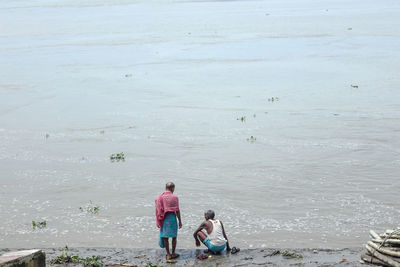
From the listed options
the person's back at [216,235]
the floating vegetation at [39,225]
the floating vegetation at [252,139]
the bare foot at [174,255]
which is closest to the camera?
the person's back at [216,235]

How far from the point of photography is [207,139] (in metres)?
20.1

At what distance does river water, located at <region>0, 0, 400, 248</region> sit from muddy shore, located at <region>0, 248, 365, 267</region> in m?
0.96

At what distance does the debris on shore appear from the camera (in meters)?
9.24

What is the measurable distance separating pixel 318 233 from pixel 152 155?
702 centimetres

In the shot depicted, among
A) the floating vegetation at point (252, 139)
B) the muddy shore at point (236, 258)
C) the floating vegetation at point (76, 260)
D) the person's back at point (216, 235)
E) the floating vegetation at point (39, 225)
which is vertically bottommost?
the muddy shore at point (236, 258)

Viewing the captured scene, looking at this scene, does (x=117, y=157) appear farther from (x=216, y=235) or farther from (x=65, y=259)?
(x=216, y=235)

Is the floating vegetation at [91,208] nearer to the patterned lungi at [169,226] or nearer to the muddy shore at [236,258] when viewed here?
the muddy shore at [236,258]

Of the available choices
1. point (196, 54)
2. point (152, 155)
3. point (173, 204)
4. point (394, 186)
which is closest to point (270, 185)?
point (394, 186)

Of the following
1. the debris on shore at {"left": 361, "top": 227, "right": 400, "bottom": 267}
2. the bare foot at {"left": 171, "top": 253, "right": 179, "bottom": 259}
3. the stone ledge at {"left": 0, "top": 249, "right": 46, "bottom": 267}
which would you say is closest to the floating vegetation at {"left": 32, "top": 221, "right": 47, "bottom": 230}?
the bare foot at {"left": 171, "top": 253, "right": 179, "bottom": 259}

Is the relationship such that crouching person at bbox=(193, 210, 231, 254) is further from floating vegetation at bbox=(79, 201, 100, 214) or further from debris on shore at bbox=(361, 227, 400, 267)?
floating vegetation at bbox=(79, 201, 100, 214)

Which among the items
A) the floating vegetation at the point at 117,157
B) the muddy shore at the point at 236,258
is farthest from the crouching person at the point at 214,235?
the floating vegetation at the point at 117,157

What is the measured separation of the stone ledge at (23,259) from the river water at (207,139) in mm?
5090

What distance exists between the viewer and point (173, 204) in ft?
35.1

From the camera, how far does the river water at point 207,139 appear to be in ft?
45.5
